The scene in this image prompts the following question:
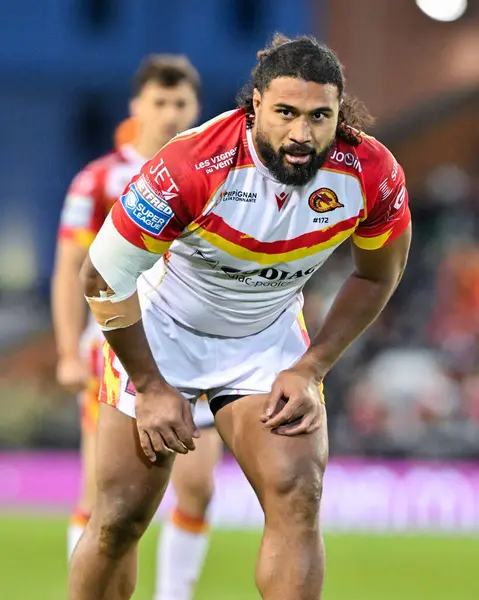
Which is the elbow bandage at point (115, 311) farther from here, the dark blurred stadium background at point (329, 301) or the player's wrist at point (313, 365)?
the dark blurred stadium background at point (329, 301)

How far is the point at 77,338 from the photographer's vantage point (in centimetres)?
520

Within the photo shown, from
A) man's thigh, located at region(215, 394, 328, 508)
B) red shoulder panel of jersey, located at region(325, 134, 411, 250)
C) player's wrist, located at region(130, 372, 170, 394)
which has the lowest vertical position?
man's thigh, located at region(215, 394, 328, 508)

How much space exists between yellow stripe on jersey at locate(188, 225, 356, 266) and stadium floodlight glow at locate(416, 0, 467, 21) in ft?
49.0

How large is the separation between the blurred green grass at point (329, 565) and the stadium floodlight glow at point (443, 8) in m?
11.7

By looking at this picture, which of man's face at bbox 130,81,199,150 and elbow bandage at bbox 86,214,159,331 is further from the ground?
man's face at bbox 130,81,199,150

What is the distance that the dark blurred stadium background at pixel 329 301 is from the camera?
7062 millimetres

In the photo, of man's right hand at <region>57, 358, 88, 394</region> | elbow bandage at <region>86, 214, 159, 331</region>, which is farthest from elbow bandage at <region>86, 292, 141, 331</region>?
man's right hand at <region>57, 358, 88, 394</region>

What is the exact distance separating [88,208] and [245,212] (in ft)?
6.03

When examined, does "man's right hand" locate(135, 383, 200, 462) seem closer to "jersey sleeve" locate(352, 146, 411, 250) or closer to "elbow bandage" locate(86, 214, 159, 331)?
"elbow bandage" locate(86, 214, 159, 331)

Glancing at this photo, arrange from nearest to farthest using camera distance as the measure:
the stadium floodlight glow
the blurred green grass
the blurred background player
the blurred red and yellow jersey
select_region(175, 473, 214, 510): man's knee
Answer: select_region(175, 473, 214, 510): man's knee
the blurred background player
the blurred red and yellow jersey
the blurred green grass
the stadium floodlight glow

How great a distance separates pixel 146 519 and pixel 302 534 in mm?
548

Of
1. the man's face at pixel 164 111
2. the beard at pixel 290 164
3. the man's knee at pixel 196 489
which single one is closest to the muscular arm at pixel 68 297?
the man's face at pixel 164 111

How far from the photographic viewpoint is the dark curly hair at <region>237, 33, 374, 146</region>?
310 cm

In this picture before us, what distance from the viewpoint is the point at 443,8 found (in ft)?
57.8
